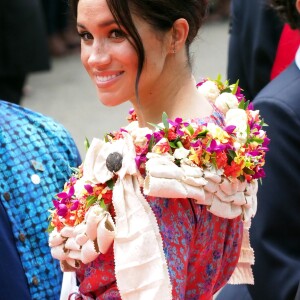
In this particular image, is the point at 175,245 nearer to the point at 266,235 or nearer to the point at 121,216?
the point at 121,216

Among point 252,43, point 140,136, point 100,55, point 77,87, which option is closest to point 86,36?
point 100,55

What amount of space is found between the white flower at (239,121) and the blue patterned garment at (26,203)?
0.63 metres

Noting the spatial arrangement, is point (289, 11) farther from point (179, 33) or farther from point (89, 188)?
point (89, 188)

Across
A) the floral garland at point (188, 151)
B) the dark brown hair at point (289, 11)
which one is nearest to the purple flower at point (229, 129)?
the floral garland at point (188, 151)

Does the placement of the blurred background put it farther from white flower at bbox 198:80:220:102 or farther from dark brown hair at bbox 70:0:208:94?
dark brown hair at bbox 70:0:208:94

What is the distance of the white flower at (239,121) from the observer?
7.53 ft

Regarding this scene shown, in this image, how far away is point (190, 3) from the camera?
90.1 inches

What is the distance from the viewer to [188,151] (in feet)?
7.18

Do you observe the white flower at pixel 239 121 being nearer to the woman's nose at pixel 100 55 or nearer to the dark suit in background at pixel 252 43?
the woman's nose at pixel 100 55

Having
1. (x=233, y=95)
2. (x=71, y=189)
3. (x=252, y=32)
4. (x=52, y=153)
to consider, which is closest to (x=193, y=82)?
(x=233, y=95)

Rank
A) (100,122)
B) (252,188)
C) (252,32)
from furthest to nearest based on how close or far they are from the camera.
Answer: (100,122) < (252,32) < (252,188)

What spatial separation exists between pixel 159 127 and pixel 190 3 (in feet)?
1.04

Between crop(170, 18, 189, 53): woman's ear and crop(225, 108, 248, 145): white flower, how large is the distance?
22 centimetres

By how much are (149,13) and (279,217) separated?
3.08 ft
